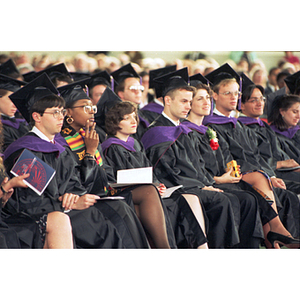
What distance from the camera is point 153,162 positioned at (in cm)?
443

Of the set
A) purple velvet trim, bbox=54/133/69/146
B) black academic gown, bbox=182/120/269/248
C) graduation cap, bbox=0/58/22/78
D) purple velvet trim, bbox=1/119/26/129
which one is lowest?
black academic gown, bbox=182/120/269/248

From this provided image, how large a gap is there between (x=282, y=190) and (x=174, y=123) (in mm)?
1491

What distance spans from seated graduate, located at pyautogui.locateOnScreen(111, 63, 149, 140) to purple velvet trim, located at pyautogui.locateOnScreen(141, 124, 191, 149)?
0.35 m

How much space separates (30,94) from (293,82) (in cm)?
345

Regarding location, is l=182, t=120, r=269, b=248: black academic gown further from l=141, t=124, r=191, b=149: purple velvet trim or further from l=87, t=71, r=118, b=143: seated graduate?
l=87, t=71, r=118, b=143: seated graduate

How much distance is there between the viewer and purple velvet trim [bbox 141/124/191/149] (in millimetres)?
4469

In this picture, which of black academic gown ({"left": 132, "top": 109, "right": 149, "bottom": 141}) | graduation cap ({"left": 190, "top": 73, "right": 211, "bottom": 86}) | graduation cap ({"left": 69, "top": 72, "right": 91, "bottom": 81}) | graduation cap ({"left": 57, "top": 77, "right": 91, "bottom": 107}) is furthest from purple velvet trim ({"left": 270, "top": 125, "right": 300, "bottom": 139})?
graduation cap ({"left": 57, "top": 77, "right": 91, "bottom": 107})

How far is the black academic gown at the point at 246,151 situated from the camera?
4.78m

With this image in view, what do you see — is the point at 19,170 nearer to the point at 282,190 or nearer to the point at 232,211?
the point at 232,211

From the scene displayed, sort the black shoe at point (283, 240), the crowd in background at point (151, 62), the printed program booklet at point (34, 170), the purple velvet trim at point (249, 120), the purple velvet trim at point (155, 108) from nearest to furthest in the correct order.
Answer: the printed program booklet at point (34, 170) → the black shoe at point (283, 240) → the crowd in background at point (151, 62) → the purple velvet trim at point (155, 108) → the purple velvet trim at point (249, 120)

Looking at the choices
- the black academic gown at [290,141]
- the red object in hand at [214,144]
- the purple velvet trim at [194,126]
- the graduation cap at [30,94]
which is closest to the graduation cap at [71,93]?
the graduation cap at [30,94]

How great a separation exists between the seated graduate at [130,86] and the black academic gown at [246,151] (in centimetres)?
77

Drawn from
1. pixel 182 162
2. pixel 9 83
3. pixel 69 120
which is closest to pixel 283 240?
pixel 182 162

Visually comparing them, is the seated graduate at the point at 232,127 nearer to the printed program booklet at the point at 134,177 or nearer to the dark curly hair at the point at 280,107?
the dark curly hair at the point at 280,107
